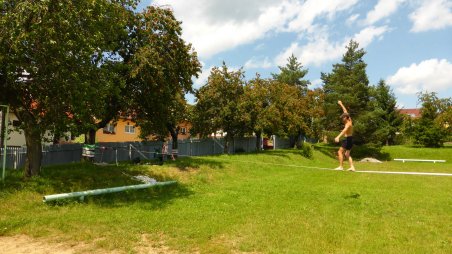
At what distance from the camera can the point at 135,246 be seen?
883 centimetres

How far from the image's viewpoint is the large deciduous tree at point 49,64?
12.6 m

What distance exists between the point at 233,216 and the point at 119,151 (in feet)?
60.9

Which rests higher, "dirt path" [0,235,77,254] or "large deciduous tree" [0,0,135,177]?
"large deciduous tree" [0,0,135,177]

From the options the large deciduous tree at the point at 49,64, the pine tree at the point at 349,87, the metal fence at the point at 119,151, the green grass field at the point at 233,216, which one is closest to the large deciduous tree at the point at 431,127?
the pine tree at the point at 349,87

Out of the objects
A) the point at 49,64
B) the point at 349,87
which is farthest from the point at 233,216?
the point at 349,87

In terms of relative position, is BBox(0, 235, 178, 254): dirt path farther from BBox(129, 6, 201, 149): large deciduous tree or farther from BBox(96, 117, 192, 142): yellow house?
BBox(96, 117, 192, 142): yellow house

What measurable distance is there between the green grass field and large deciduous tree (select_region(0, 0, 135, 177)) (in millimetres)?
2403

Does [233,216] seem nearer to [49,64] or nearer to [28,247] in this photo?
[28,247]

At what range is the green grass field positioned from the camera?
9055 mm

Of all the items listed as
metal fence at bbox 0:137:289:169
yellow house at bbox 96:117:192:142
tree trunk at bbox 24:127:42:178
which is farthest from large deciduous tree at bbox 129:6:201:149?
yellow house at bbox 96:117:192:142

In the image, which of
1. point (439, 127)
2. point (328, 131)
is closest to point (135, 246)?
point (328, 131)

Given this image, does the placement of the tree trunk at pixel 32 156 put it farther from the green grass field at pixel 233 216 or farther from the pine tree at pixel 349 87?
the pine tree at pixel 349 87

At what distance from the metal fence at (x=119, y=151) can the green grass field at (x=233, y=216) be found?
3556mm

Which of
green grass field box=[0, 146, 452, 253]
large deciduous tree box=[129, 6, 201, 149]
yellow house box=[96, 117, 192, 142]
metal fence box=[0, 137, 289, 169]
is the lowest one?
green grass field box=[0, 146, 452, 253]
